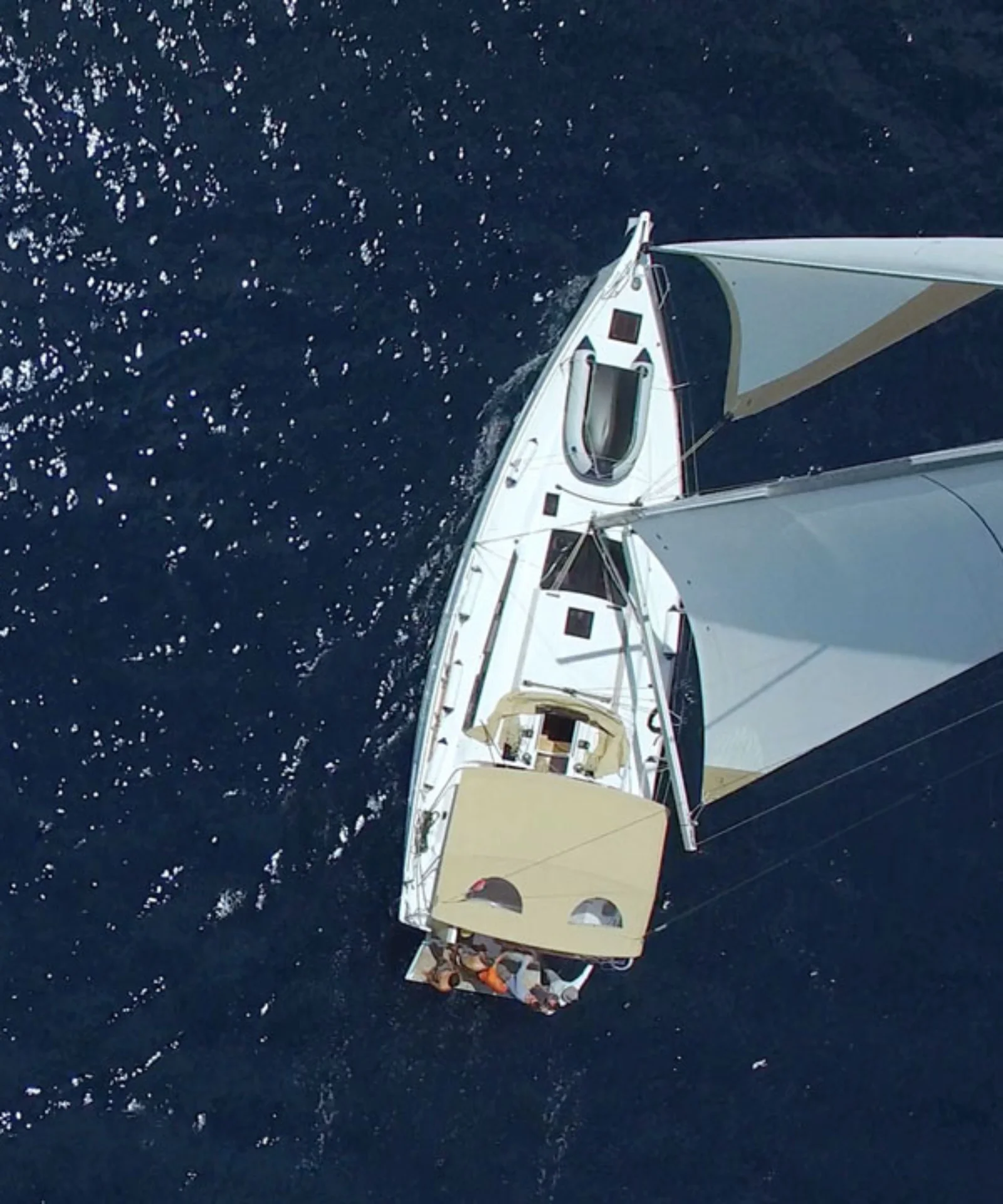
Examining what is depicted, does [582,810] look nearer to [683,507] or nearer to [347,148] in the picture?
[683,507]

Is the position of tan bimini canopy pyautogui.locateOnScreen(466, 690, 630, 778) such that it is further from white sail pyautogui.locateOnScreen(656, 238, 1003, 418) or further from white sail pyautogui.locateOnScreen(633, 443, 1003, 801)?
white sail pyautogui.locateOnScreen(656, 238, 1003, 418)

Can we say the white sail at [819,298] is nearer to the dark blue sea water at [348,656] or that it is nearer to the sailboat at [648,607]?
the sailboat at [648,607]

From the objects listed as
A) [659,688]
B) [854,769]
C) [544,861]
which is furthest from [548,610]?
[854,769]

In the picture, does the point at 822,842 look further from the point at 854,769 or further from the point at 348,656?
the point at 348,656

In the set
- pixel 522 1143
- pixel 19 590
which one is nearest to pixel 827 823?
pixel 522 1143

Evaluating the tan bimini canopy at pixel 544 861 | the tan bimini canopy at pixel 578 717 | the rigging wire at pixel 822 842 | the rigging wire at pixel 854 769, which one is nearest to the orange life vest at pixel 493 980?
the tan bimini canopy at pixel 544 861
